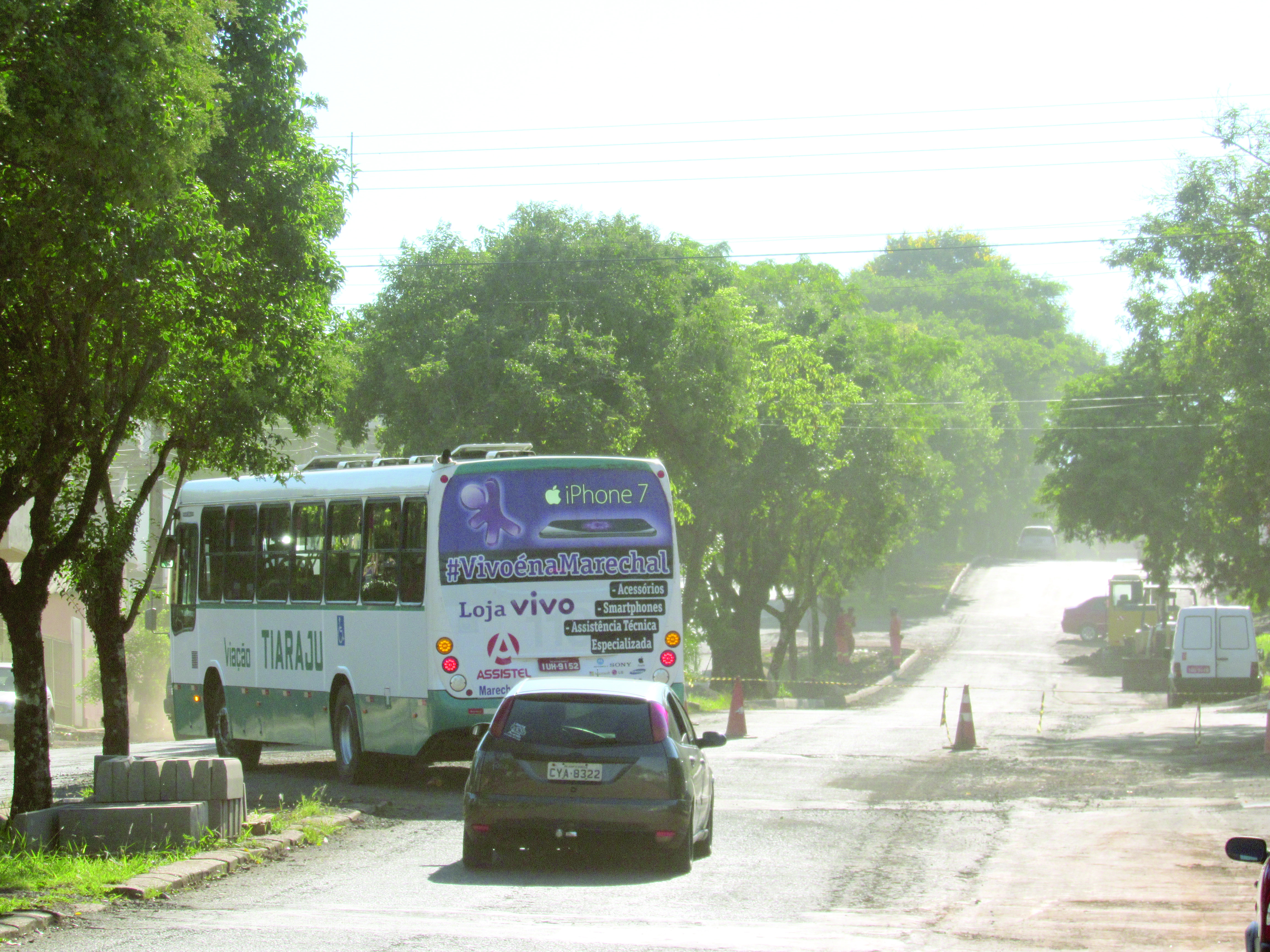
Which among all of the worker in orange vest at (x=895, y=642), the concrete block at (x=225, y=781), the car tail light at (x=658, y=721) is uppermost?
the car tail light at (x=658, y=721)

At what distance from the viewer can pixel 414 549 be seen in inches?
585

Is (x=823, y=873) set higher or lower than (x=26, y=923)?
lower

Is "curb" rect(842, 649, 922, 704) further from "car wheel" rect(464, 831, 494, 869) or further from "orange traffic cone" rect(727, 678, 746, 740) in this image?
"car wheel" rect(464, 831, 494, 869)

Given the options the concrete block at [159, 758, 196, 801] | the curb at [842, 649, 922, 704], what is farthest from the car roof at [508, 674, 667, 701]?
the curb at [842, 649, 922, 704]

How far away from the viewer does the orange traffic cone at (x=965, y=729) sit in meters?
22.4

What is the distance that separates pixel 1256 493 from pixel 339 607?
51.7ft

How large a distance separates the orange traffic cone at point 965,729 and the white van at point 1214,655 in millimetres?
13919

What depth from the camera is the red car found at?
55.8 m

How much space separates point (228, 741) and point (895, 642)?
3384cm

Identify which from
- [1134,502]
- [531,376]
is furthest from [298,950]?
[1134,502]

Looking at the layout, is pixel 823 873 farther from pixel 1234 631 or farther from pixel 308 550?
pixel 1234 631

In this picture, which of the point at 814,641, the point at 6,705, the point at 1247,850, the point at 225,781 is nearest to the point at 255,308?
the point at 225,781

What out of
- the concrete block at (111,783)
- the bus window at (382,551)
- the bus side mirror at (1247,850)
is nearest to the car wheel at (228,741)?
the bus window at (382,551)

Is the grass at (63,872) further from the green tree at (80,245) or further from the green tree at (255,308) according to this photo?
the green tree at (255,308)
